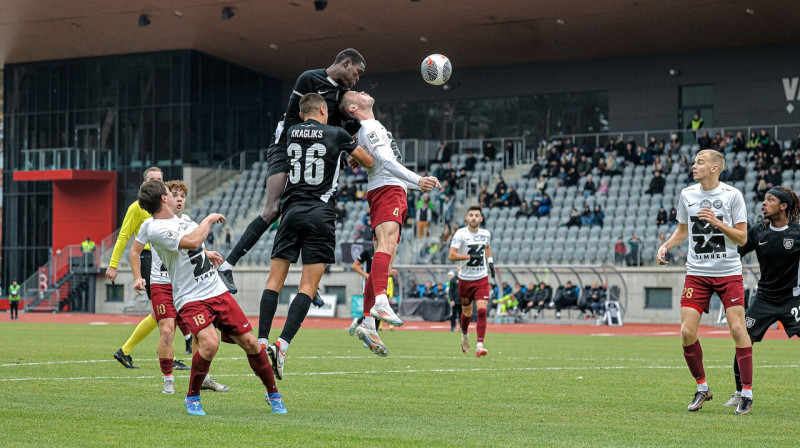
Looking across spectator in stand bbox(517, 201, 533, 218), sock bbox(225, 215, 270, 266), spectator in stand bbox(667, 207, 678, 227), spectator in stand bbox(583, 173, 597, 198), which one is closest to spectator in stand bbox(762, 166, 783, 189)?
spectator in stand bbox(667, 207, 678, 227)

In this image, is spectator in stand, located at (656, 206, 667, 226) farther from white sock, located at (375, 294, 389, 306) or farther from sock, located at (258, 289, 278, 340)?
sock, located at (258, 289, 278, 340)

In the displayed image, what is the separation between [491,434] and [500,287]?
90.7ft

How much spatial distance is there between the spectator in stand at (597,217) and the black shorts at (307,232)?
89.8 feet

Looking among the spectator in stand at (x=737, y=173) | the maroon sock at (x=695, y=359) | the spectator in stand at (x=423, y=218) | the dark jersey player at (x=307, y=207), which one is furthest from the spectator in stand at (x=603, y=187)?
the dark jersey player at (x=307, y=207)

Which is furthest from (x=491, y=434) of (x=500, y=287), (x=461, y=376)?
(x=500, y=287)

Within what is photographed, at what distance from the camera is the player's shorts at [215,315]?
320 inches

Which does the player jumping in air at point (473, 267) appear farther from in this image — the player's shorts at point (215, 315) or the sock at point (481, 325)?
the player's shorts at point (215, 315)

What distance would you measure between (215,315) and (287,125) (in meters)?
2.13

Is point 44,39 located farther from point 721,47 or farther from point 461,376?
point 461,376

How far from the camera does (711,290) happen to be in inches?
368

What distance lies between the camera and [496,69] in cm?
4625

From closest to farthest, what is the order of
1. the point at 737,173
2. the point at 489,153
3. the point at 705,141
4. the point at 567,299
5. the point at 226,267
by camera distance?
the point at 226,267 → the point at 567,299 → the point at 737,173 → the point at 705,141 → the point at 489,153

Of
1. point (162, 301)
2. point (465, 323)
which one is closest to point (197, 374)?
point (162, 301)

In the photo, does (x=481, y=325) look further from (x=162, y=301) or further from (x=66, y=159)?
(x=66, y=159)
